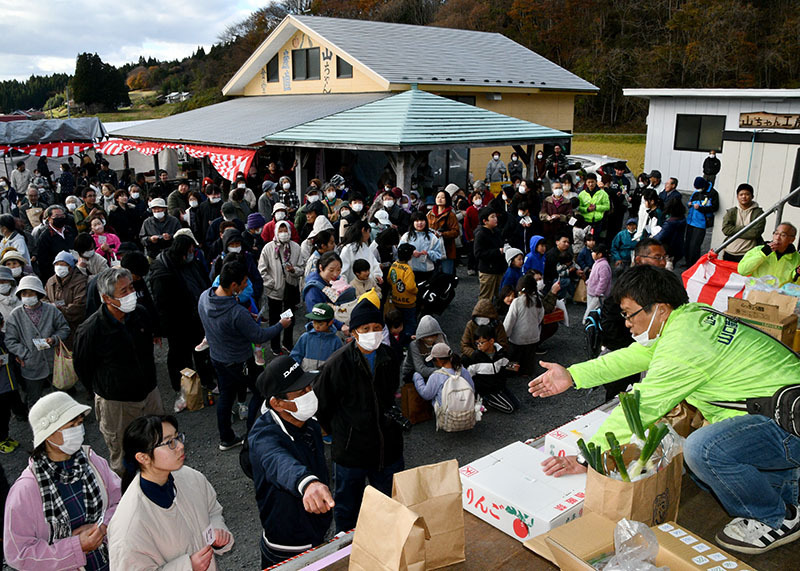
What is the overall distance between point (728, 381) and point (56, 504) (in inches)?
135

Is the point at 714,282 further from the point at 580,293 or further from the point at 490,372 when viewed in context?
the point at 580,293

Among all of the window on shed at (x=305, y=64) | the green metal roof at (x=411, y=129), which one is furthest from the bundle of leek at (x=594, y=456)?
the window on shed at (x=305, y=64)

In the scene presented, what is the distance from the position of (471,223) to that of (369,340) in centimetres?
752

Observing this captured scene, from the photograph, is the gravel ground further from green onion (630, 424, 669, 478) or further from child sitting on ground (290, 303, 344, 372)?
green onion (630, 424, 669, 478)

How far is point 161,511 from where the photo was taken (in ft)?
9.25

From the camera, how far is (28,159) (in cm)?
2392

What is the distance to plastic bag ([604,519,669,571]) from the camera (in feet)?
6.75

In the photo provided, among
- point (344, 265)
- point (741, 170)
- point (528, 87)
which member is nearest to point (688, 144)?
point (528, 87)

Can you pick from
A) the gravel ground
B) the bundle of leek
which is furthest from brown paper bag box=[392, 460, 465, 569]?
the gravel ground

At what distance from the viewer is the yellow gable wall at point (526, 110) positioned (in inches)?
832

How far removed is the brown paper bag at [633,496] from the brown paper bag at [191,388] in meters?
5.26

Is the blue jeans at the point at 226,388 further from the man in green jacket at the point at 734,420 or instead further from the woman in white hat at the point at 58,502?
the man in green jacket at the point at 734,420

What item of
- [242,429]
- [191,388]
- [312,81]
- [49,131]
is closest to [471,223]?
[191,388]

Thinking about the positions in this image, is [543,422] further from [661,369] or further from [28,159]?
[28,159]
